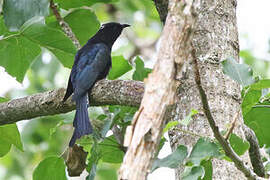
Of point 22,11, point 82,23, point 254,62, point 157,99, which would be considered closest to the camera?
point 157,99

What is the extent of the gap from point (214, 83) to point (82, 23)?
1299mm

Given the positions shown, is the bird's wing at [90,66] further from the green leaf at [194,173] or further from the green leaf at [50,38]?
the green leaf at [194,173]

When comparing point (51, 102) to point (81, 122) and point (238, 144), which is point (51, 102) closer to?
point (81, 122)

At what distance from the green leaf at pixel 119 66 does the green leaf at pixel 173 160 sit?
1374 millimetres

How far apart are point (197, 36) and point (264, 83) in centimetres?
60

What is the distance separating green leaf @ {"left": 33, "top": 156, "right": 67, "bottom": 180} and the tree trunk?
0.64m

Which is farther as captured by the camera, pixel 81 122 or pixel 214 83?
pixel 81 122

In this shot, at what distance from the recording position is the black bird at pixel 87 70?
2.93m

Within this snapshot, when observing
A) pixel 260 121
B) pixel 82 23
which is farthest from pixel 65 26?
pixel 260 121

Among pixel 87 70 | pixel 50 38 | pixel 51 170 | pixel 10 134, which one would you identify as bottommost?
pixel 51 170

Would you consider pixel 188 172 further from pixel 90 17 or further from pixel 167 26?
pixel 90 17

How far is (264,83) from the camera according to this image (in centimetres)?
220

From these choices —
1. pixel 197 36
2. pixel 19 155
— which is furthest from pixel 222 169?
pixel 19 155

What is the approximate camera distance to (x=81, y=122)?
118 inches
